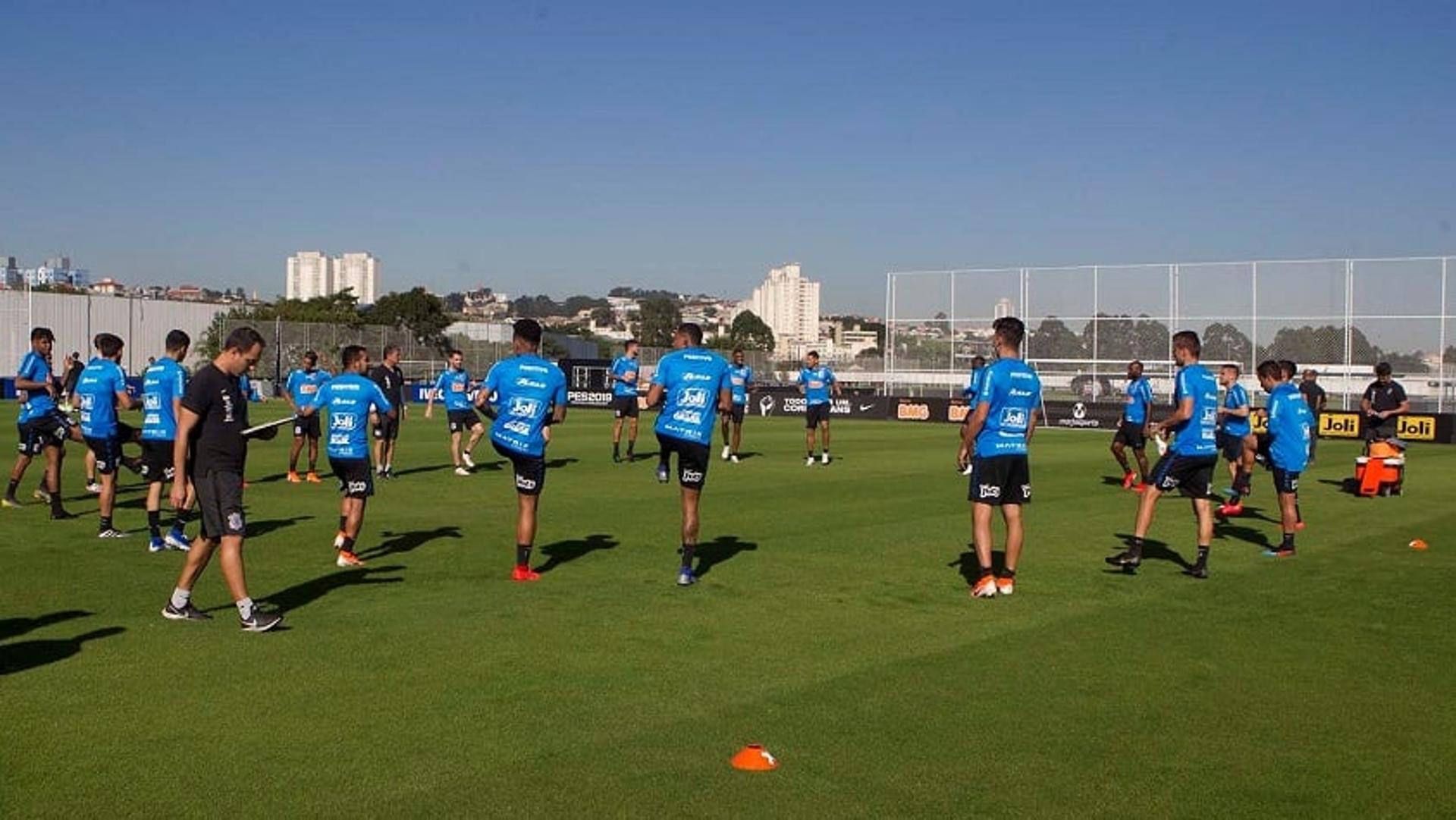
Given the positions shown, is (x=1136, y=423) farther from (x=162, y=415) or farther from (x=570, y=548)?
→ (x=162, y=415)

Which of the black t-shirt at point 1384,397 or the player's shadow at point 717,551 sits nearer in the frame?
the player's shadow at point 717,551

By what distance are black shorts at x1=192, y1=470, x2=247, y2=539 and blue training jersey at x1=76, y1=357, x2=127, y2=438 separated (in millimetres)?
6335

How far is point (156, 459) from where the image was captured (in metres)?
12.5

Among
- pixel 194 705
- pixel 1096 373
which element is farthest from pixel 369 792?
pixel 1096 373

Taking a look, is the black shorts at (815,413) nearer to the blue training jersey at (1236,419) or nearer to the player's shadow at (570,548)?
the blue training jersey at (1236,419)

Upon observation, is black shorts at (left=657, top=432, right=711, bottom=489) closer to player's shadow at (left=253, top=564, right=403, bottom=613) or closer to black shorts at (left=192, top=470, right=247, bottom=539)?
player's shadow at (left=253, top=564, right=403, bottom=613)

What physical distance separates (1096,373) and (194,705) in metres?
43.5

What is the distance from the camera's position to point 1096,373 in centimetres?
4688

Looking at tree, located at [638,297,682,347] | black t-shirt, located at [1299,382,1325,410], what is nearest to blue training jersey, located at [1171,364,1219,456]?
black t-shirt, located at [1299,382,1325,410]

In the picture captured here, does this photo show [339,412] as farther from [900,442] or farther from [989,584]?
[900,442]

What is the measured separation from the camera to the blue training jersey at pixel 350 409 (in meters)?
11.8

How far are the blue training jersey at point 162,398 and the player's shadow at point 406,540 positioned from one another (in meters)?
2.29

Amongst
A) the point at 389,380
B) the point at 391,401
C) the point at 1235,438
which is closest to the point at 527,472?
the point at 391,401

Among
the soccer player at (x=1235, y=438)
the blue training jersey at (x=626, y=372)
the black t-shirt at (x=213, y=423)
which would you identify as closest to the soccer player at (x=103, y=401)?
the black t-shirt at (x=213, y=423)
